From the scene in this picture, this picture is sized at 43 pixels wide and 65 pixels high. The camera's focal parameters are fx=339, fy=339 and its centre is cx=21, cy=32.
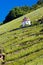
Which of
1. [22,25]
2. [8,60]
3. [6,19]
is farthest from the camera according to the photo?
[6,19]

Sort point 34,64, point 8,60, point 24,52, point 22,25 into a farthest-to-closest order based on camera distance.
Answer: point 22,25
point 24,52
point 8,60
point 34,64

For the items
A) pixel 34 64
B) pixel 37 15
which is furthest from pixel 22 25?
pixel 34 64

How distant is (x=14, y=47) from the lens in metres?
62.9

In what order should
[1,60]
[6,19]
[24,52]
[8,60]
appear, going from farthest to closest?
1. [6,19]
2. [24,52]
3. [8,60]
4. [1,60]

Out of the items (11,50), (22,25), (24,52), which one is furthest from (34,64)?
(22,25)

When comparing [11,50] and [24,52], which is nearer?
[24,52]

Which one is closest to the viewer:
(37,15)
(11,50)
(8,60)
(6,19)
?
Answer: (8,60)

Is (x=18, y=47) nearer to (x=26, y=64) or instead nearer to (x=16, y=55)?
(x=16, y=55)

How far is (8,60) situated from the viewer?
50.5 meters

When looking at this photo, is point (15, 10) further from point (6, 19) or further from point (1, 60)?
point (1, 60)

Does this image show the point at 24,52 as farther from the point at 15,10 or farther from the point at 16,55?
the point at 15,10

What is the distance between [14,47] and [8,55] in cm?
862

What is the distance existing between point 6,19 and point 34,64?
346 feet

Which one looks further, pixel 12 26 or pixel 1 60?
pixel 12 26
